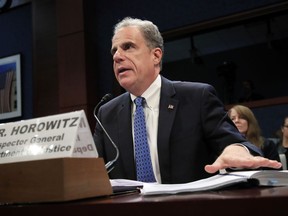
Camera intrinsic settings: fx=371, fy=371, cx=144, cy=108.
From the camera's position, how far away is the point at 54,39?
13.3 ft

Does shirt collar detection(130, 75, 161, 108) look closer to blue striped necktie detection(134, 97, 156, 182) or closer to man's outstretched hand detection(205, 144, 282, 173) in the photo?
blue striped necktie detection(134, 97, 156, 182)

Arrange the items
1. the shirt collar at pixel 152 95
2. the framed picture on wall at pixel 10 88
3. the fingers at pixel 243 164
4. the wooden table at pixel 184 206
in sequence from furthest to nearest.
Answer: the framed picture on wall at pixel 10 88 < the shirt collar at pixel 152 95 < the fingers at pixel 243 164 < the wooden table at pixel 184 206

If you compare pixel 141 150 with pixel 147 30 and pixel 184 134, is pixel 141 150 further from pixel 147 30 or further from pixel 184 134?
pixel 147 30

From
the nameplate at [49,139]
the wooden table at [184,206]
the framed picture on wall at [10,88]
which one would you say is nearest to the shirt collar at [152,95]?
the nameplate at [49,139]

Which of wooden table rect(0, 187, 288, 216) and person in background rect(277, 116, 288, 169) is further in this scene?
person in background rect(277, 116, 288, 169)

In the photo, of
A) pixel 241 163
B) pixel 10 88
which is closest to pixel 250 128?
pixel 241 163

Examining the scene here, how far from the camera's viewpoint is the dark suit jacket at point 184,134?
1.41 metres

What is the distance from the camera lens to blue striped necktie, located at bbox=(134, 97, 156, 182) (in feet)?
4.56

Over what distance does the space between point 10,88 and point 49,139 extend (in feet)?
12.8

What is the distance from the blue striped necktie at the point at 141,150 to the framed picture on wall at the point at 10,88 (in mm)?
3102

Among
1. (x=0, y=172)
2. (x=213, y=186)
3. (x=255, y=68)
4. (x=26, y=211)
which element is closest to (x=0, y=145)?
(x=0, y=172)

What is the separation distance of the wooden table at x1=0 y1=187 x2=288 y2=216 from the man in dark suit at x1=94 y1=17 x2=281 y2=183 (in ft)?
2.62

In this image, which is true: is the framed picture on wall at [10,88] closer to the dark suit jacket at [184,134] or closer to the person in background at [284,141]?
the person in background at [284,141]

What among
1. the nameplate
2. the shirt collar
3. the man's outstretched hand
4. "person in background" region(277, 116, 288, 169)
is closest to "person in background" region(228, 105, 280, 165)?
"person in background" region(277, 116, 288, 169)
